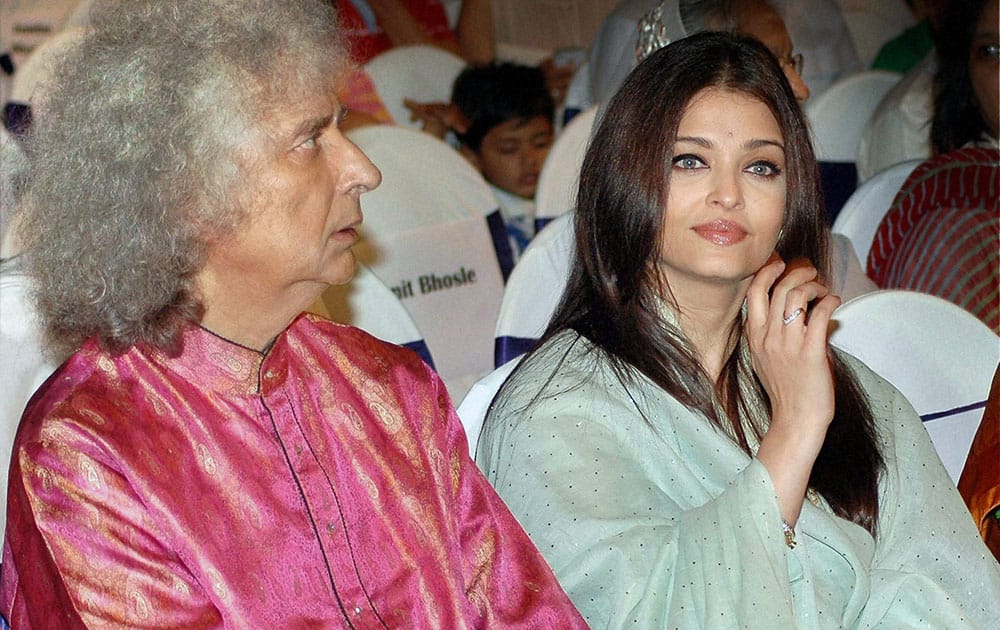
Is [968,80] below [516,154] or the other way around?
the other way around

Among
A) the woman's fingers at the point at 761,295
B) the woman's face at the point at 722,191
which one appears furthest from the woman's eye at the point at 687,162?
the woman's fingers at the point at 761,295

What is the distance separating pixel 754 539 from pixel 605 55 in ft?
7.79

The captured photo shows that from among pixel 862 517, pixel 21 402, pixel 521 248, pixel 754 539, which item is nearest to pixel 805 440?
pixel 754 539

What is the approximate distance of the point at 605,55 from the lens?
11.8 ft

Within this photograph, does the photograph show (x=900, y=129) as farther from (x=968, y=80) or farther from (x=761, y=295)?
(x=761, y=295)

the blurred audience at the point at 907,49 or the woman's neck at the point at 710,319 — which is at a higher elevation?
the woman's neck at the point at 710,319

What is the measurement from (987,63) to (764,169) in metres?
1.59

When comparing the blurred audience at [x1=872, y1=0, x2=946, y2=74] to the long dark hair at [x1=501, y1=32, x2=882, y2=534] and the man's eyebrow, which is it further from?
the man's eyebrow

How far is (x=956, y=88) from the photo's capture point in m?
3.12

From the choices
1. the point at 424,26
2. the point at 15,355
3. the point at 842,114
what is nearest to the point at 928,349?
the point at 15,355

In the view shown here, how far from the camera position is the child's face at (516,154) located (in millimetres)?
3807

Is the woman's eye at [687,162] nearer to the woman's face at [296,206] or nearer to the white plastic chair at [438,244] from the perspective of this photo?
the woman's face at [296,206]

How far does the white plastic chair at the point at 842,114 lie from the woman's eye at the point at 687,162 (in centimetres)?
193

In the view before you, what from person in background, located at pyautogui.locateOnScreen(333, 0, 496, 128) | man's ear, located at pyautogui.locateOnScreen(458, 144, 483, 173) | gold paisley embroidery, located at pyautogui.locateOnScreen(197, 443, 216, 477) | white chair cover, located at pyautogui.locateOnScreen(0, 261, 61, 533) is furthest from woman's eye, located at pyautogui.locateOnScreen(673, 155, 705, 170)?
person in background, located at pyautogui.locateOnScreen(333, 0, 496, 128)
